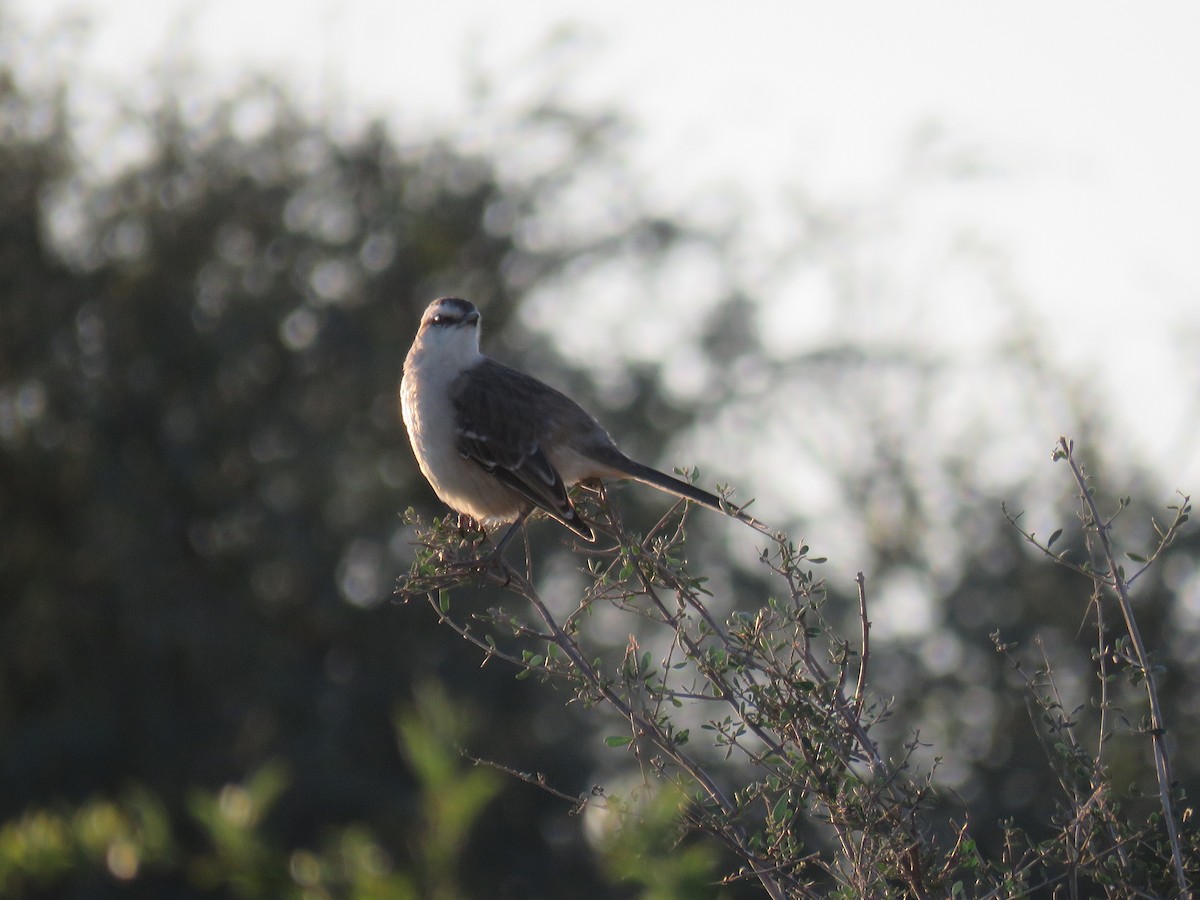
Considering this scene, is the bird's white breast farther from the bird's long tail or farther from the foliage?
the foliage

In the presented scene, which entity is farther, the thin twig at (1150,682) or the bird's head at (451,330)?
the bird's head at (451,330)

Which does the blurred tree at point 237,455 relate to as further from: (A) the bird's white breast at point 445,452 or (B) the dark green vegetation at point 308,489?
(A) the bird's white breast at point 445,452

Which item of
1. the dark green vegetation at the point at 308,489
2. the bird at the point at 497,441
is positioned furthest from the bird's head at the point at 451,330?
the dark green vegetation at the point at 308,489

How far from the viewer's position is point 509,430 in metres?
6.45

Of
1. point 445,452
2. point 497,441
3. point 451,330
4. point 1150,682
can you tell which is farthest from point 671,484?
point 1150,682

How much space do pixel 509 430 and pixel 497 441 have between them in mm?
99

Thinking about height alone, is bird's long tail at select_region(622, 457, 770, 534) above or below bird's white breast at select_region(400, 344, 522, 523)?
above

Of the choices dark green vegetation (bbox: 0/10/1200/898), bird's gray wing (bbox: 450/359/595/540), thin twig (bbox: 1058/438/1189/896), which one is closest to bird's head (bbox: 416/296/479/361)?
bird's gray wing (bbox: 450/359/595/540)

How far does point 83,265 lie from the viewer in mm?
16453

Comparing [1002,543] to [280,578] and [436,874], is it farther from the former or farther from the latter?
[436,874]

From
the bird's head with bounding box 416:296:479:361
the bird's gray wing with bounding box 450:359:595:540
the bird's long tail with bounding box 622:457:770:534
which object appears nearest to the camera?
the bird's long tail with bounding box 622:457:770:534

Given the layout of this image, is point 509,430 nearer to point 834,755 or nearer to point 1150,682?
point 834,755

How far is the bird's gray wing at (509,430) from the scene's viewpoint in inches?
239

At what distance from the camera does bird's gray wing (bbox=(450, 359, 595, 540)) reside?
6.08 m
